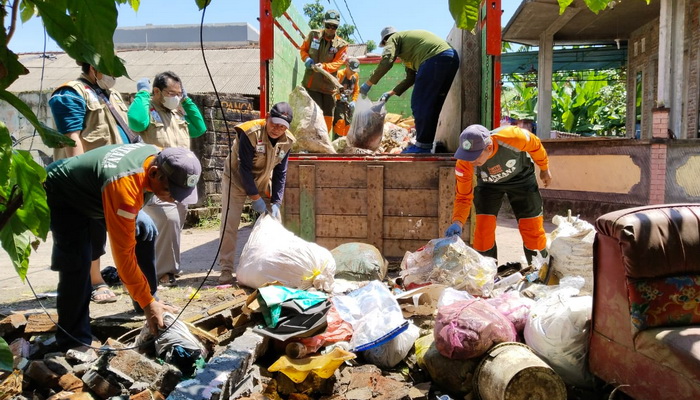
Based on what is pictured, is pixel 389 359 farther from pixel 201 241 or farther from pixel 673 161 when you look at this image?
pixel 673 161

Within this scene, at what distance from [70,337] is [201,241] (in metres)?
4.27

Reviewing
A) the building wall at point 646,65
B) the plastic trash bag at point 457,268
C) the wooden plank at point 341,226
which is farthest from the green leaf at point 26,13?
the building wall at point 646,65

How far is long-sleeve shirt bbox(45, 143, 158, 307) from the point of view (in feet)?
8.38

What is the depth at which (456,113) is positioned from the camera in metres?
6.00

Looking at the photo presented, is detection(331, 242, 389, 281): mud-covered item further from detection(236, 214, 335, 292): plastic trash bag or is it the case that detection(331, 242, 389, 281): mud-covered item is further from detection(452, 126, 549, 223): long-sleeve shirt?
detection(452, 126, 549, 223): long-sleeve shirt

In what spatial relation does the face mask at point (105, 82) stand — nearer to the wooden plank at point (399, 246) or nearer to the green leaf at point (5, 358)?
the wooden plank at point (399, 246)

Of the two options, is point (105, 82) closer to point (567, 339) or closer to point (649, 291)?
point (567, 339)

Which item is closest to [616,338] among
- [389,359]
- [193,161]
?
[389,359]

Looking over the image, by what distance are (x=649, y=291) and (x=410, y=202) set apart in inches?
119

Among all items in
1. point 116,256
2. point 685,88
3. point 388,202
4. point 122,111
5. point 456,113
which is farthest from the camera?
point 685,88

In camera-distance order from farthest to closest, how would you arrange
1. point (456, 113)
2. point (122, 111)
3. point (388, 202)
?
1. point (456, 113)
2. point (388, 202)
3. point (122, 111)

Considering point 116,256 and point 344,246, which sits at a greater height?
point 116,256

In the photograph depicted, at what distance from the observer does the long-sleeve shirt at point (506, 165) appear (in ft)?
13.6

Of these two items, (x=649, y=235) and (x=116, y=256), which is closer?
(x=649, y=235)
